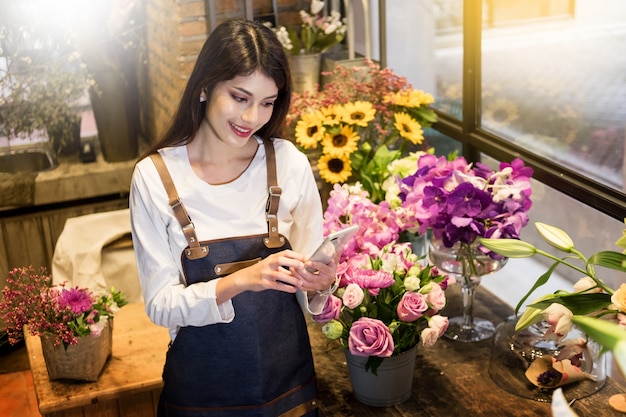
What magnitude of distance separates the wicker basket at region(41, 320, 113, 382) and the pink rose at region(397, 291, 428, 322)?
3.02 ft

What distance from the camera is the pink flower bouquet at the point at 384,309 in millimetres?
1974

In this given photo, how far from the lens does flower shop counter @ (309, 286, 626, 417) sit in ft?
6.65

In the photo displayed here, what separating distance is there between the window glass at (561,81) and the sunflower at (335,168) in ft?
1.82

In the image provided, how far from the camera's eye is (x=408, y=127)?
3.02 meters

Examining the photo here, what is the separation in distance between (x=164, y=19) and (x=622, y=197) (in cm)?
234

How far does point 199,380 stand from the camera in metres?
1.99

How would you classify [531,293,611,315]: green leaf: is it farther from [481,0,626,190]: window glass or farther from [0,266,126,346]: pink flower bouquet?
[0,266,126,346]: pink flower bouquet

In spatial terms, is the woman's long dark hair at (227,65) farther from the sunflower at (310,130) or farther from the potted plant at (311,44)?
the potted plant at (311,44)

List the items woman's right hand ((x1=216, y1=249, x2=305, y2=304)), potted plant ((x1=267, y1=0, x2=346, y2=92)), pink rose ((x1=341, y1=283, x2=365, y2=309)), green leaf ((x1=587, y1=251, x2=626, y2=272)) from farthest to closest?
potted plant ((x1=267, y1=0, x2=346, y2=92)) < pink rose ((x1=341, y1=283, x2=365, y2=309)) < woman's right hand ((x1=216, y1=249, x2=305, y2=304)) < green leaf ((x1=587, y1=251, x2=626, y2=272))

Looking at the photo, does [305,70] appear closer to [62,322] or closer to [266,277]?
[62,322]

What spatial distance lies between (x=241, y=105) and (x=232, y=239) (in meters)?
0.30

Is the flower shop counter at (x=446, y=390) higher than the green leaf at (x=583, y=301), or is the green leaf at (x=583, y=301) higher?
the green leaf at (x=583, y=301)

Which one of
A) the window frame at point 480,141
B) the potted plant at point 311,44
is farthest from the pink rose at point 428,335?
the potted plant at point 311,44

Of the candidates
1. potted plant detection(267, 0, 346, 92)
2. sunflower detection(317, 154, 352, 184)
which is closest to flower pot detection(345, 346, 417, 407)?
sunflower detection(317, 154, 352, 184)
